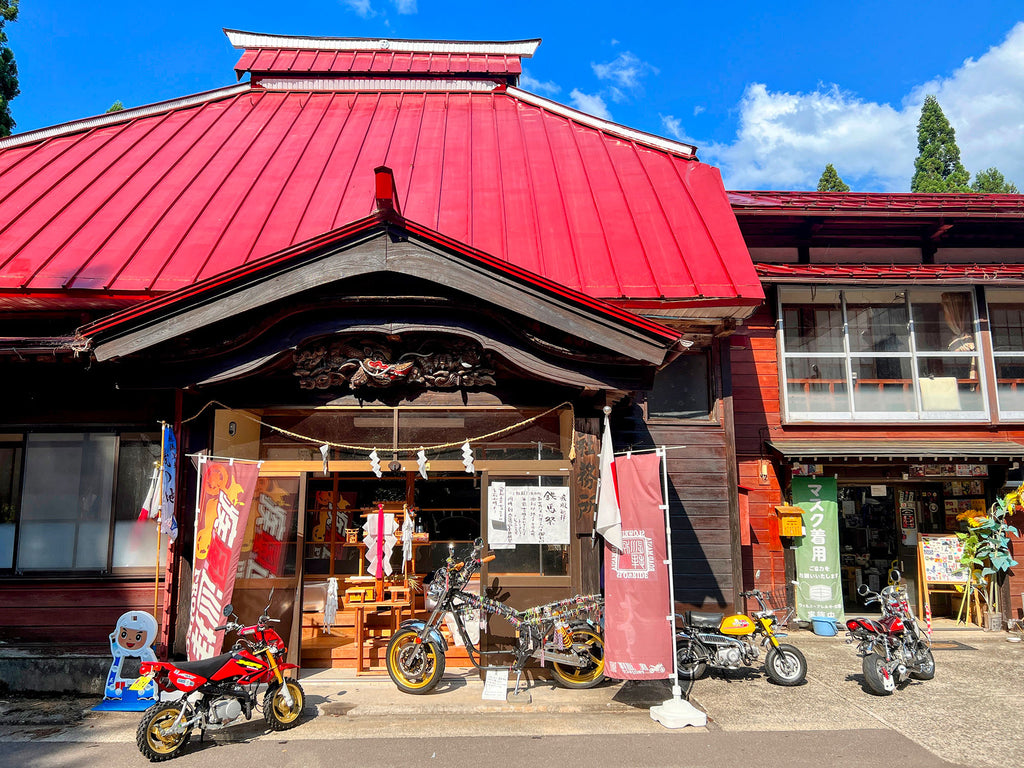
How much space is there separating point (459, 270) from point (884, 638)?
6930 millimetres

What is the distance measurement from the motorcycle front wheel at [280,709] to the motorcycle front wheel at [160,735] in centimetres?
74

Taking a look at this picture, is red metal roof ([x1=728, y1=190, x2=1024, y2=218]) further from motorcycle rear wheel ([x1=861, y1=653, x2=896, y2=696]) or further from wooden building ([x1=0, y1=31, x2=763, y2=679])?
motorcycle rear wheel ([x1=861, y1=653, x2=896, y2=696])

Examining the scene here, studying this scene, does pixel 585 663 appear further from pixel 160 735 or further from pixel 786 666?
pixel 160 735

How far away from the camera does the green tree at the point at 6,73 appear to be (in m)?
16.4

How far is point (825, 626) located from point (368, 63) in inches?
602

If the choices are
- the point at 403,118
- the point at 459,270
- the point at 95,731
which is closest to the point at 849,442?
the point at 459,270

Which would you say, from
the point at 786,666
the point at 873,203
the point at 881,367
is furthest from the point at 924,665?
the point at 873,203

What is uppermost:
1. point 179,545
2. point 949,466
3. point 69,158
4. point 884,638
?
point 69,158

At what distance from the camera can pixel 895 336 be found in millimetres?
12773

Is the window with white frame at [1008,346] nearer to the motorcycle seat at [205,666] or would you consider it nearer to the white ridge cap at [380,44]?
the white ridge cap at [380,44]

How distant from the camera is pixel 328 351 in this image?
8078 mm

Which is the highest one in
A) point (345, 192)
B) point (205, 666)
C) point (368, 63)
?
point (368, 63)

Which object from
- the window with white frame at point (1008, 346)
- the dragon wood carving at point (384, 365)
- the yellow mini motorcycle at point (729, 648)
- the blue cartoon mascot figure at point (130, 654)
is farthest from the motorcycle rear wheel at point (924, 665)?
the blue cartoon mascot figure at point (130, 654)

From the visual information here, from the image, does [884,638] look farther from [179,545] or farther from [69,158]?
[69,158]
